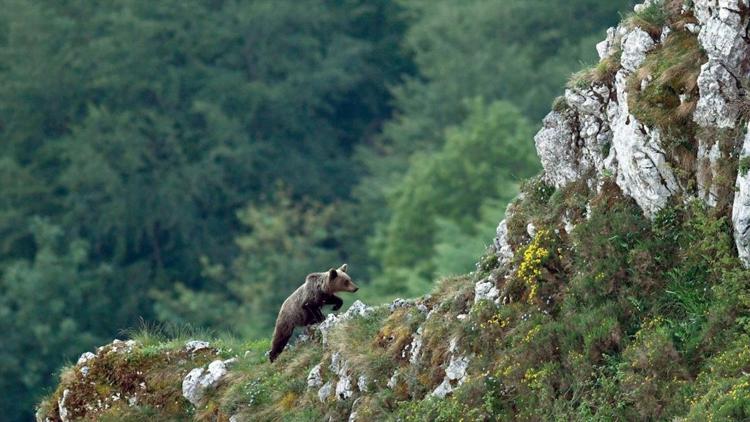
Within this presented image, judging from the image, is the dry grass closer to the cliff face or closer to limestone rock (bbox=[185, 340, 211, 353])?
the cliff face

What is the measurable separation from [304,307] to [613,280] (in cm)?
587

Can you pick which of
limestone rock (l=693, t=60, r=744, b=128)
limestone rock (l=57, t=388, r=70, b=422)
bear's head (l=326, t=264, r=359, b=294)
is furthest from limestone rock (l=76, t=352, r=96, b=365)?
limestone rock (l=693, t=60, r=744, b=128)

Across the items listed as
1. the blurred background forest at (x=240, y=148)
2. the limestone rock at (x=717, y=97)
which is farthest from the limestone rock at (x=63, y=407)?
the blurred background forest at (x=240, y=148)

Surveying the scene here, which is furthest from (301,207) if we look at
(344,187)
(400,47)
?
(400,47)

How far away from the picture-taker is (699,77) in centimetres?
2144

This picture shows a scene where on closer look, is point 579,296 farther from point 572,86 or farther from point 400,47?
point 400,47

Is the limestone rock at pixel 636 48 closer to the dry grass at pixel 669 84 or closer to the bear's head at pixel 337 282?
the dry grass at pixel 669 84

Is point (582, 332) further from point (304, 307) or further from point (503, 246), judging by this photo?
point (304, 307)

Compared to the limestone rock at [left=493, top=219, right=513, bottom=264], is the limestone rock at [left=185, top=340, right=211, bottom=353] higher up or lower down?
higher up

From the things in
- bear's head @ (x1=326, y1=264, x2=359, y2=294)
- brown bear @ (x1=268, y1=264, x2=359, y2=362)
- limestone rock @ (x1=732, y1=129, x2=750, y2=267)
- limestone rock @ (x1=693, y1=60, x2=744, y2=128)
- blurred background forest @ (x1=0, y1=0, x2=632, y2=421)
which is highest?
blurred background forest @ (x1=0, y1=0, x2=632, y2=421)

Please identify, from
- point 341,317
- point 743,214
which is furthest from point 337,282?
point 743,214

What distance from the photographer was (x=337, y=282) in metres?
27.3

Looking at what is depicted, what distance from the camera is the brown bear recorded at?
2605cm

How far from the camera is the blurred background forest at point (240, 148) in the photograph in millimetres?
75125
